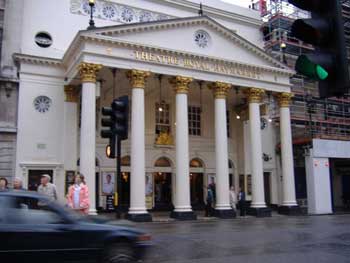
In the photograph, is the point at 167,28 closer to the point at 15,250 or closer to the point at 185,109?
the point at 185,109

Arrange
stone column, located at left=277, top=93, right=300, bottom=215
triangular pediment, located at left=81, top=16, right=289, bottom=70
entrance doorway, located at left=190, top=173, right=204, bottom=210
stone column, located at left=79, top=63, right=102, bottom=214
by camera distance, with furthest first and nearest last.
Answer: entrance doorway, located at left=190, top=173, right=204, bottom=210, stone column, located at left=277, top=93, right=300, bottom=215, triangular pediment, located at left=81, top=16, right=289, bottom=70, stone column, located at left=79, top=63, right=102, bottom=214

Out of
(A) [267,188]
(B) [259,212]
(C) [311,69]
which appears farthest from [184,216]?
(C) [311,69]

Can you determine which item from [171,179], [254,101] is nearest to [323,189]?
[254,101]

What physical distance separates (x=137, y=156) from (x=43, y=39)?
9.84 meters

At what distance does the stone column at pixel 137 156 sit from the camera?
21.9 m

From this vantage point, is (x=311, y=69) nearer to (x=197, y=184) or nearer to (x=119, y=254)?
(x=119, y=254)

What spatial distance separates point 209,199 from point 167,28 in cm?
984

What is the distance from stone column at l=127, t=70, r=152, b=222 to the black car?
13.5 metres

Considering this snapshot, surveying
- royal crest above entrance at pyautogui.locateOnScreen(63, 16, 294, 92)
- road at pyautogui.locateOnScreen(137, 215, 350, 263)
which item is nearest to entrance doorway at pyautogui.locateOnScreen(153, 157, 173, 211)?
royal crest above entrance at pyautogui.locateOnScreen(63, 16, 294, 92)

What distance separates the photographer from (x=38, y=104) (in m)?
24.7

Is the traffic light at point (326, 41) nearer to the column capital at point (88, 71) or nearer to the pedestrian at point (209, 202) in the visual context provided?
the column capital at point (88, 71)

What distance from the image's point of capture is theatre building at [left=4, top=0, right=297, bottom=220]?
22.5 m

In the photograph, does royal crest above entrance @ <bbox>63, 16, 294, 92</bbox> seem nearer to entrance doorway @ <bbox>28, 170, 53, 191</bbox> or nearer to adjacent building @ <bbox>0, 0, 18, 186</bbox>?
adjacent building @ <bbox>0, 0, 18, 186</bbox>

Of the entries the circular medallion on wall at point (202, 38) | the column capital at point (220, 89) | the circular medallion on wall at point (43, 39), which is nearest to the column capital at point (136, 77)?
the circular medallion on wall at point (202, 38)
